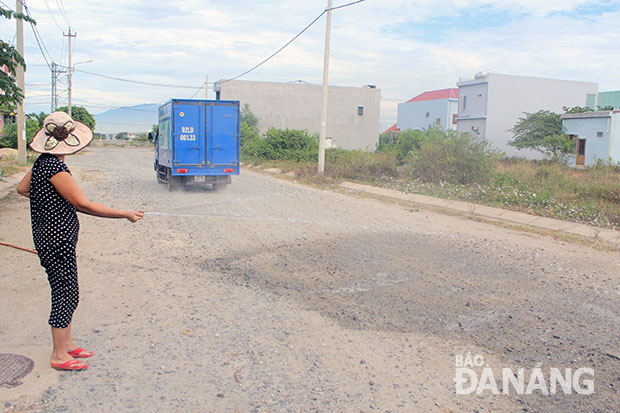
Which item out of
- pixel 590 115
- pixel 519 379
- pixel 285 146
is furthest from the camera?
pixel 590 115

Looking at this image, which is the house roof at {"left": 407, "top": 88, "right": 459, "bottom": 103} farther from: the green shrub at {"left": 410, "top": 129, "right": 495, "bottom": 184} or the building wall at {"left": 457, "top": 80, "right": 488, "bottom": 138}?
the green shrub at {"left": 410, "top": 129, "right": 495, "bottom": 184}

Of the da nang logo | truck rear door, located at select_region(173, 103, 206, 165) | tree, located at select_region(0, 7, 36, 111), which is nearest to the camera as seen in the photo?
the da nang logo

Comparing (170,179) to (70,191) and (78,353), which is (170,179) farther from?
(70,191)

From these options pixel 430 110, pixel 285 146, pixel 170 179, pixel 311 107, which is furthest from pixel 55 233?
pixel 430 110

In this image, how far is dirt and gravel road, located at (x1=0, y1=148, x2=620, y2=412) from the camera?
12.8 feet

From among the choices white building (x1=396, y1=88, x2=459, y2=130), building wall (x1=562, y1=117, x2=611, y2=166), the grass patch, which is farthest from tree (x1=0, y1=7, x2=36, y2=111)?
white building (x1=396, y1=88, x2=459, y2=130)

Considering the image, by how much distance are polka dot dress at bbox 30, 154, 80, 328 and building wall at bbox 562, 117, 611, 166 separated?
36.9 meters

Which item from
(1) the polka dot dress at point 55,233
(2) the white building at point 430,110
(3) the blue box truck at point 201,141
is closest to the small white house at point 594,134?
(3) the blue box truck at point 201,141

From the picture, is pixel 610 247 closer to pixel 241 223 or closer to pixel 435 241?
pixel 435 241

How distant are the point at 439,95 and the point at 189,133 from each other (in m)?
67.4

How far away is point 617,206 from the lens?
42.7 ft

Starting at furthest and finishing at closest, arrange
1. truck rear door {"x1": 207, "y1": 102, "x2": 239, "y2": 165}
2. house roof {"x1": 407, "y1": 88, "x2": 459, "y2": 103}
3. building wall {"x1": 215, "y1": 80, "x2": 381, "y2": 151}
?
1. house roof {"x1": 407, "y1": 88, "x2": 459, "y2": 103}
2. building wall {"x1": 215, "y1": 80, "x2": 381, "y2": 151}
3. truck rear door {"x1": 207, "y1": 102, "x2": 239, "y2": 165}

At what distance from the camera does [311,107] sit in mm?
50906

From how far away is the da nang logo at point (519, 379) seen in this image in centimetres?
406
